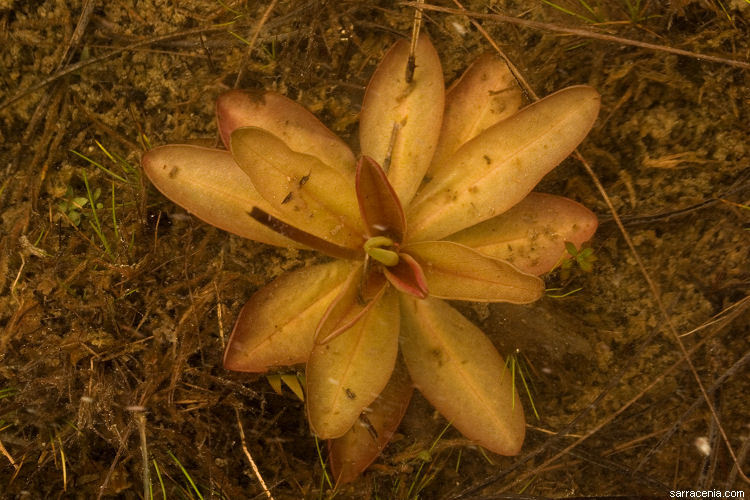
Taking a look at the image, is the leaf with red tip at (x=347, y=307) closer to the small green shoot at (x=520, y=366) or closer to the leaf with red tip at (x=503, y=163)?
the leaf with red tip at (x=503, y=163)

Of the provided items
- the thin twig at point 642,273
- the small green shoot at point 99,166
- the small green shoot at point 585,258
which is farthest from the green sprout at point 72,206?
the small green shoot at point 585,258

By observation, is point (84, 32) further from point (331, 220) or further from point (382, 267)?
point (382, 267)

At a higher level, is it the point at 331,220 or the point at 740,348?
the point at 331,220

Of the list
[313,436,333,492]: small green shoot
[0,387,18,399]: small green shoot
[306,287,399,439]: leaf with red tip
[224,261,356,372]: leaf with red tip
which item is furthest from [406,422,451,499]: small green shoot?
[0,387,18,399]: small green shoot

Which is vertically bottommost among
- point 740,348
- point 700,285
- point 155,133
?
point 740,348

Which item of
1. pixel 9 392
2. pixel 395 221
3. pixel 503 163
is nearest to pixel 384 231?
pixel 395 221

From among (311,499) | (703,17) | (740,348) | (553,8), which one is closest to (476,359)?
(311,499)

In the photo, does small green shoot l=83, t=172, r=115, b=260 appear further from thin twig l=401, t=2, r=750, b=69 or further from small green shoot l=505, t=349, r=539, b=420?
small green shoot l=505, t=349, r=539, b=420

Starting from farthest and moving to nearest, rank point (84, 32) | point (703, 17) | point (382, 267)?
1. point (84, 32)
2. point (703, 17)
3. point (382, 267)
